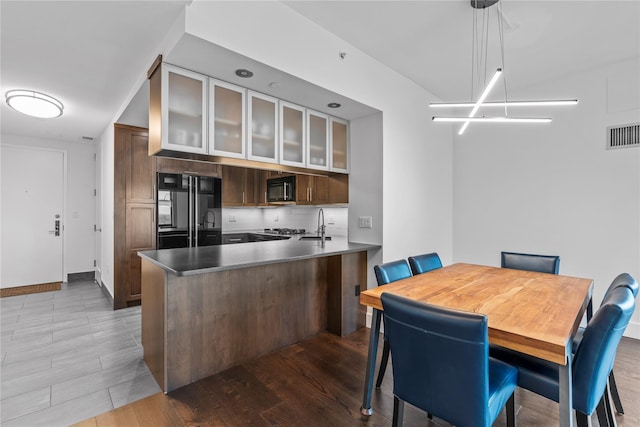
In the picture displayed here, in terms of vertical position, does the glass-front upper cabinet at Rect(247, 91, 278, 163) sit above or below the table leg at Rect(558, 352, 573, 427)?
above

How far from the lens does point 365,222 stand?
3424mm

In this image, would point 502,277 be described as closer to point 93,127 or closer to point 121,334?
point 121,334

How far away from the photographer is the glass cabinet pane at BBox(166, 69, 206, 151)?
2.28 metres

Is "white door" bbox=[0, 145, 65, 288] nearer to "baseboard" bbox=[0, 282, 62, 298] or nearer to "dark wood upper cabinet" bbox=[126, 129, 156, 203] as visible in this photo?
"baseboard" bbox=[0, 282, 62, 298]

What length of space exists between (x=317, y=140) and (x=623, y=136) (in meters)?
3.18

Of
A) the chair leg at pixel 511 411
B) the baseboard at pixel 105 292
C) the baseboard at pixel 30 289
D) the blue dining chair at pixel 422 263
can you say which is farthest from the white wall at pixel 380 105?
the baseboard at pixel 30 289

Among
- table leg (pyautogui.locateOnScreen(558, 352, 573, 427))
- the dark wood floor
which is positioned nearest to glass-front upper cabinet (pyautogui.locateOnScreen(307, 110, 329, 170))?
the dark wood floor

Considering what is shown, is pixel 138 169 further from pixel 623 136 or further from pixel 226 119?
pixel 623 136

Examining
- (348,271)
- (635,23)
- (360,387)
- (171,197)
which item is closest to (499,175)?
(635,23)

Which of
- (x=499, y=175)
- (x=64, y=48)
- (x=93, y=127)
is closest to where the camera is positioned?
(x=64, y=48)

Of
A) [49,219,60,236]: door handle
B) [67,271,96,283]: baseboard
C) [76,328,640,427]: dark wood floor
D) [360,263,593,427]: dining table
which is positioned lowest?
[76,328,640,427]: dark wood floor

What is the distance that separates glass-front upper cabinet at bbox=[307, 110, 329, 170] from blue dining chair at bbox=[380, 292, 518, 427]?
7.02ft

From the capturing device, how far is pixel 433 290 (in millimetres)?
1901

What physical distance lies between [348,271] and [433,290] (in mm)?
1348
